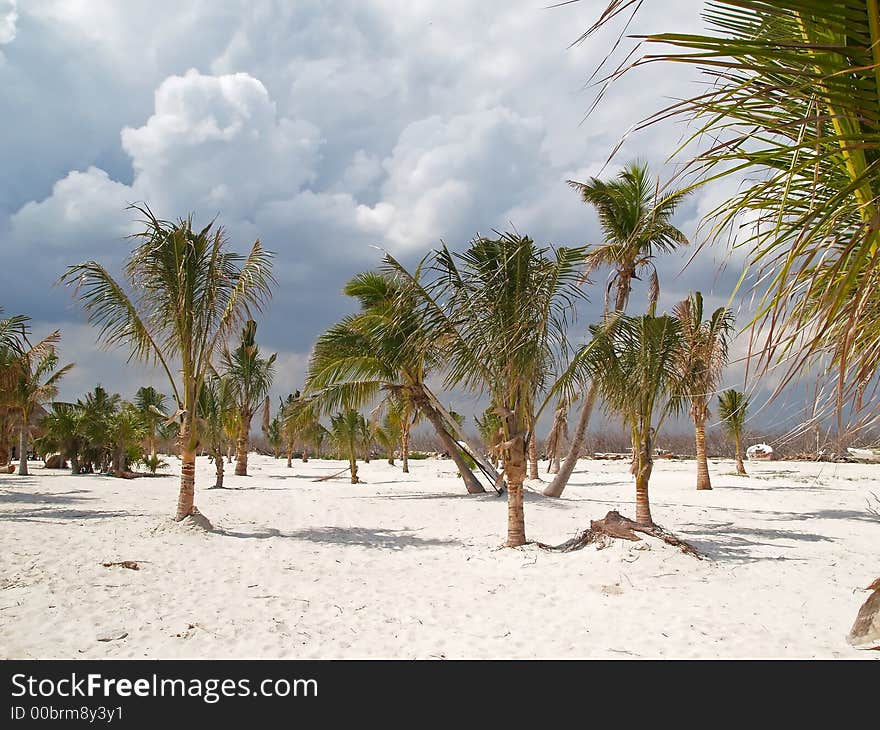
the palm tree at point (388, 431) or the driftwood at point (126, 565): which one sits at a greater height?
the palm tree at point (388, 431)

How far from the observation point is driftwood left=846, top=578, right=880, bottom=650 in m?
4.73

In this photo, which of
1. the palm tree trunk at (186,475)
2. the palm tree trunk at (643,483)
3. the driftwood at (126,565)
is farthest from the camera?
the palm tree trunk at (643,483)

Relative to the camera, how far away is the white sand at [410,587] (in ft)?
16.2

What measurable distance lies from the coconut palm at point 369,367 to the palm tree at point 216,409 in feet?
17.9

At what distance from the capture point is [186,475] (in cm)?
957

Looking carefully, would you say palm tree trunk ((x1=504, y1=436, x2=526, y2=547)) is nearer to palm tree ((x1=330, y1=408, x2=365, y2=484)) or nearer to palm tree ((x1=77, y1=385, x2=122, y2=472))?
palm tree ((x1=330, y1=408, x2=365, y2=484))

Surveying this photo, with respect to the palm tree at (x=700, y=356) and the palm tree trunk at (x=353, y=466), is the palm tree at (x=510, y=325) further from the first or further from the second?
the palm tree trunk at (x=353, y=466)

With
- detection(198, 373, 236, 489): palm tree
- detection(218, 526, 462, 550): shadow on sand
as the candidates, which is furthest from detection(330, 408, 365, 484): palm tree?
detection(218, 526, 462, 550): shadow on sand

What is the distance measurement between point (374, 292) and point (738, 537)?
10.6 metres

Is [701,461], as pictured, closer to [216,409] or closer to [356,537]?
[356,537]

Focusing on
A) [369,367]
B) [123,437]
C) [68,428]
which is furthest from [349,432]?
[68,428]

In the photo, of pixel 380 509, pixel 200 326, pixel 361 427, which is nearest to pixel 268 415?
pixel 361 427

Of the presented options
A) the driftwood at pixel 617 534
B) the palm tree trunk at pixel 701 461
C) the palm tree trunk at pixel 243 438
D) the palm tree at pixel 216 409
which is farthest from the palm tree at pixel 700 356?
the palm tree trunk at pixel 243 438
